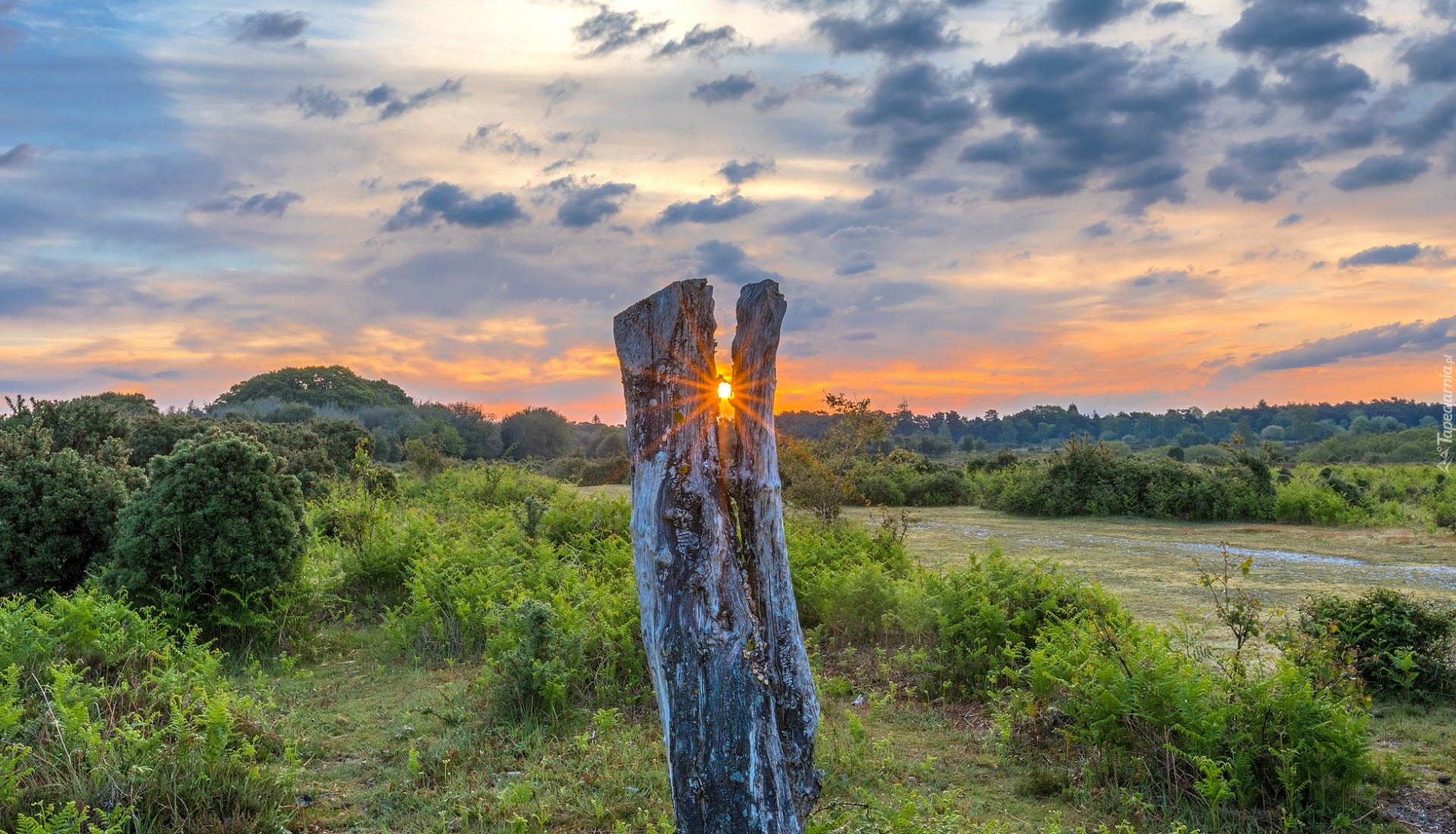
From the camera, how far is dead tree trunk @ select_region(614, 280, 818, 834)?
11.5 feet

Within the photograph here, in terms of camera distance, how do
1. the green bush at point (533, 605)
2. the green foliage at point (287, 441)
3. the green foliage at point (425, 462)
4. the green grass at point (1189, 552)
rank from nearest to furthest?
A: the green bush at point (533, 605)
the green grass at point (1189, 552)
the green foliage at point (287, 441)
the green foliage at point (425, 462)

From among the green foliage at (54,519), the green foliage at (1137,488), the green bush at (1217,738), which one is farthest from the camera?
the green foliage at (1137,488)

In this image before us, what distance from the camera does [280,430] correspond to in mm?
23609

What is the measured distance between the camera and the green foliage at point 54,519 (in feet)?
31.9

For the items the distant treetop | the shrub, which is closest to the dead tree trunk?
the shrub

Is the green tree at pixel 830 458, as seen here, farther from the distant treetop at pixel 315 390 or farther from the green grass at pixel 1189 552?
the distant treetop at pixel 315 390

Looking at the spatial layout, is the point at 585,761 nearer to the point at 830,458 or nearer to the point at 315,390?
the point at 830,458

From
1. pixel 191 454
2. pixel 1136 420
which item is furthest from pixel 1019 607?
pixel 1136 420

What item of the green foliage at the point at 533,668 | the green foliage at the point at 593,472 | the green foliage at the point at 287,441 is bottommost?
the green foliage at the point at 533,668

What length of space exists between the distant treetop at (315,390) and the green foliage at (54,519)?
53786mm

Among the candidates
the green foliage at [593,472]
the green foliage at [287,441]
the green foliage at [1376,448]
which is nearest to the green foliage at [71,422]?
the green foliage at [287,441]

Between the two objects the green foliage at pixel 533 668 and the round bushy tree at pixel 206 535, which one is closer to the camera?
the green foliage at pixel 533 668

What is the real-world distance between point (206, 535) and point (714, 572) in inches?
297

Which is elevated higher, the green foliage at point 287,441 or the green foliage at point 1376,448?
the green foliage at point 287,441
